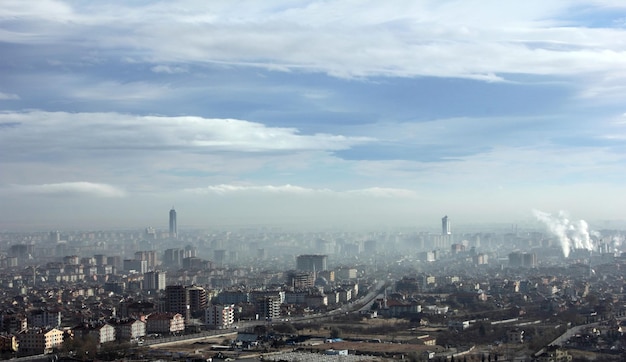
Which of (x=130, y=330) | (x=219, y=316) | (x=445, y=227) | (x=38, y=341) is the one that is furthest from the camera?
(x=445, y=227)

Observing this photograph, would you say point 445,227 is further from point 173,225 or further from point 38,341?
point 38,341

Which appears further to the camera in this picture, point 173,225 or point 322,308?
point 173,225

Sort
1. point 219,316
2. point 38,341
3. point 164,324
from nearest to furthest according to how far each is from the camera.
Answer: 1. point 38,341
2. point 164,324
3. point 219,316

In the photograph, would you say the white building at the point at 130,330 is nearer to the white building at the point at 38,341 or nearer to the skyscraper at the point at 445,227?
the white building at the point at 38,341

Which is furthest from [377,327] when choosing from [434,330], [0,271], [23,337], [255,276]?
[0,271]

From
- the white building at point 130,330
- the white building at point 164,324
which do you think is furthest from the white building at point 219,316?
the white building at point 130,330

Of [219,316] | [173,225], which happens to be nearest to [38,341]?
[219,316]

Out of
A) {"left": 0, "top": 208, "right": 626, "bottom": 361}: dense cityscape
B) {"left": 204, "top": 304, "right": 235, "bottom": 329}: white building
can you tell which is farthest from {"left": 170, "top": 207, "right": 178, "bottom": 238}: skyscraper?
{"left": 204, "top": 304, "right": 235, "bottom": 329}: white building

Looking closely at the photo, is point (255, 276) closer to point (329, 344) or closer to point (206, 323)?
point (206, 323)

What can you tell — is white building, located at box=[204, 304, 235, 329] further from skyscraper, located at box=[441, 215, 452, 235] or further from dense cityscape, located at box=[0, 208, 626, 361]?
skyscraper, located at box=[441, 215, 452, 235]
